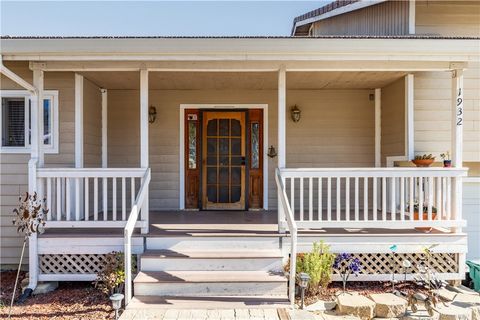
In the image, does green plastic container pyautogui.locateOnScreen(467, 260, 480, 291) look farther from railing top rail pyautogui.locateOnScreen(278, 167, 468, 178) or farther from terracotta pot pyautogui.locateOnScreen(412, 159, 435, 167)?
terracotta pot pyautogui.locateOnScreen(412, 159, 435, 167)

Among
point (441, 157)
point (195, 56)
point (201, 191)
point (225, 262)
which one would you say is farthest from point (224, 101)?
point (441, 157)

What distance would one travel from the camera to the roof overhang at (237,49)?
167 inches

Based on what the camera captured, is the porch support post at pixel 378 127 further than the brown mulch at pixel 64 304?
Yes

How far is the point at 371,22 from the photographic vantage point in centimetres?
713

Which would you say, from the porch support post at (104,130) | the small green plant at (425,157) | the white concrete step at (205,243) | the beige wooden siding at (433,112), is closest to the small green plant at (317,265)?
the white concrete step at (205,243)

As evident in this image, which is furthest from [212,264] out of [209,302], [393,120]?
[393,120]

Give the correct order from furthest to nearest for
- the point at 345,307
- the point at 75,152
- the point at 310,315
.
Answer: the point at 75,152
the point at 345,307
the point at 310,315

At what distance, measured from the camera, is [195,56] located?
4363 mm

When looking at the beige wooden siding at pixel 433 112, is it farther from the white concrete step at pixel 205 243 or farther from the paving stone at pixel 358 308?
the white concrete step at pixel 205 243

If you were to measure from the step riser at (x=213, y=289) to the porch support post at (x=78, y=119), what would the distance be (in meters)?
2.34

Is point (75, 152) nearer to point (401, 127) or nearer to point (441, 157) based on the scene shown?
point (401, 127)

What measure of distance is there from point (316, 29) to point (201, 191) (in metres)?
5.10

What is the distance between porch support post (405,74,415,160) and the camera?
17.7ft

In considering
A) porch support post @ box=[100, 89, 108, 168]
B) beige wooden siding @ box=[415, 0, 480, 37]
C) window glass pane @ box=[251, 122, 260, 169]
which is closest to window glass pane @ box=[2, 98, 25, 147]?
porch support post @ box=[100, 89, 108, 168]
